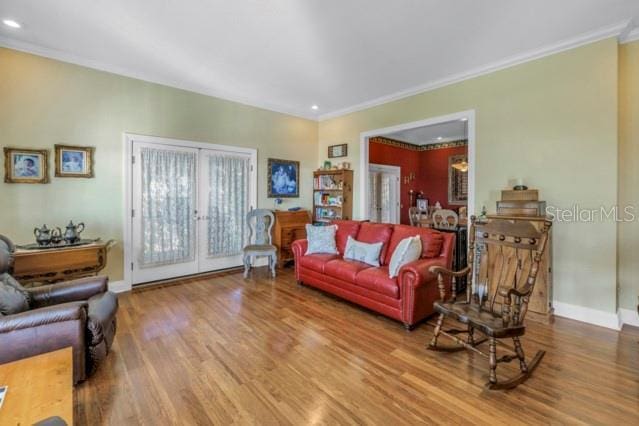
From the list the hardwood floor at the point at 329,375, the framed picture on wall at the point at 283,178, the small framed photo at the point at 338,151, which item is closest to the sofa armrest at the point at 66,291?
the hardwood floor at the point at 329,375

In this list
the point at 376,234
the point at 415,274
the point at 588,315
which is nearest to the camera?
the point at 415,274

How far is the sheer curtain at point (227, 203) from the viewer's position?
482 centimetres

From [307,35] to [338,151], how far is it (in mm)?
2876

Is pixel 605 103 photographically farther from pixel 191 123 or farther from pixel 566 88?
pixel 191 123

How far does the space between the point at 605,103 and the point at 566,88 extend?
385mm

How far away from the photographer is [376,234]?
3.80 meters

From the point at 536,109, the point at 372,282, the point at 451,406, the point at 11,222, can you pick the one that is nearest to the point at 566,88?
the point at 536,109

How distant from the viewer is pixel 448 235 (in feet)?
10.8

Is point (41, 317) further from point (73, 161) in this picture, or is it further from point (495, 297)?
point (495, 297)

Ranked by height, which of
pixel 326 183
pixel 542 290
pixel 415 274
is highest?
pixel 326 183

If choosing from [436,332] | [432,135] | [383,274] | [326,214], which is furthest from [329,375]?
[432,135]

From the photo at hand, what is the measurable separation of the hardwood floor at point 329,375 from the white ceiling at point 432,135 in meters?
4.34

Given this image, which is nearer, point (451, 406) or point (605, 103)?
point (451, 406)

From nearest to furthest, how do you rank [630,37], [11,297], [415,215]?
1. [11,297]
2. [630,37]
3. [415,215]
